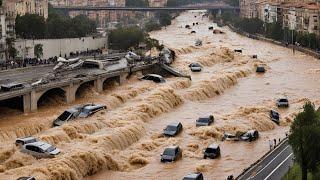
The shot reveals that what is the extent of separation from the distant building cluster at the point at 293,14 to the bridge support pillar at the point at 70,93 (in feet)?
154

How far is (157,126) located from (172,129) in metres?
2.30

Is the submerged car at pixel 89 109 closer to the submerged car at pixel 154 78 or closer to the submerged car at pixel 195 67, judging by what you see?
the submerged car at pixel 154 78

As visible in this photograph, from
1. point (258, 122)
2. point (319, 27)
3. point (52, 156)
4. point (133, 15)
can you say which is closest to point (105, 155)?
point (52, 156)

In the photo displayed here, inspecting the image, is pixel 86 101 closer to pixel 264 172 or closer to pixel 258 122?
pixel 258 122

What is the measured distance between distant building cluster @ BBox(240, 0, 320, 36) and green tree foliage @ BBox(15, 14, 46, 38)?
3560cm

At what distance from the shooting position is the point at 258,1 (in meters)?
125

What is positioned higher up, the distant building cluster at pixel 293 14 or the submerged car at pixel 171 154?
the distant building cluster at pixel 293 14

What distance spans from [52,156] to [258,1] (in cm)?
10445

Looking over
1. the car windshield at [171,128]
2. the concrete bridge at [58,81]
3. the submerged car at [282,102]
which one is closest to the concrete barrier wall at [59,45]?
the concrete bridge at [58,81]

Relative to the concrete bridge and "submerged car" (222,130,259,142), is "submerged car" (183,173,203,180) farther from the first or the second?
the concrete bridge

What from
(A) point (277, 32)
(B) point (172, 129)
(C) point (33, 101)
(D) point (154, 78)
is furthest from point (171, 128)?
(A) point (277, 32)

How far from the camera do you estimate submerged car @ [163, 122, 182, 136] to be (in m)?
31.0

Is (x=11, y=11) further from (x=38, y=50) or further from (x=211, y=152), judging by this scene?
(x=211, y=152)

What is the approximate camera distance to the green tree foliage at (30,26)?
59.8 meters
